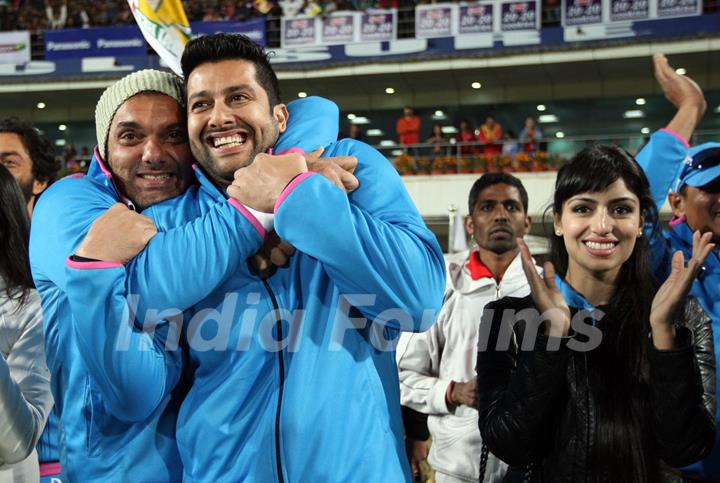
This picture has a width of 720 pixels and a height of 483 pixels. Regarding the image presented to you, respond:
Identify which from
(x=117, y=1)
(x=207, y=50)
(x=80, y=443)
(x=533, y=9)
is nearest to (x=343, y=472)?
(x=80, y=443)

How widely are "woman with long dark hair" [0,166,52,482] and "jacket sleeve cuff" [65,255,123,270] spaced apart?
0.36m

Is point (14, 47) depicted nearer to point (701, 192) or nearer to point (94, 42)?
point (94, 42)

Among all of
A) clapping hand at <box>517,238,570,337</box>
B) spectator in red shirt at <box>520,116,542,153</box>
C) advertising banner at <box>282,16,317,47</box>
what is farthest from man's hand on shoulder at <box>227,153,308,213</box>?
advertising banner at <box>282,16,317,47</box>

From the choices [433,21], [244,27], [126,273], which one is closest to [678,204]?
[126,273]

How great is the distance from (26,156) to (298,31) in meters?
17.0

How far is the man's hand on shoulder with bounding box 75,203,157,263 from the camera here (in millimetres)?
1588

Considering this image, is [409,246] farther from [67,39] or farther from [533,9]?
[67,39]

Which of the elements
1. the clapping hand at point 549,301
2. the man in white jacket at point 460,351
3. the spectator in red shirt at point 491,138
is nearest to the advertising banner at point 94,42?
the spectator in red shirt at point 491,138

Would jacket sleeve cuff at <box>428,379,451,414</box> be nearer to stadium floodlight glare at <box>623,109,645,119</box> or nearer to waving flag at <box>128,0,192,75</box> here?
waving flag at <box>128,0,192,75</box>

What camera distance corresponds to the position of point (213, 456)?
1.60 metres

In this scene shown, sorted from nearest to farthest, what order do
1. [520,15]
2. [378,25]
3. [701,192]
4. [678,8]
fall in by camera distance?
[701,192] → [678,8] → [520,15] → [378,25]

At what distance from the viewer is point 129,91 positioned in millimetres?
1935

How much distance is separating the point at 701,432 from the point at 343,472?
34.5 inches

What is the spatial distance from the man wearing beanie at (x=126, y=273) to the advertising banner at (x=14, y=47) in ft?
68.8
